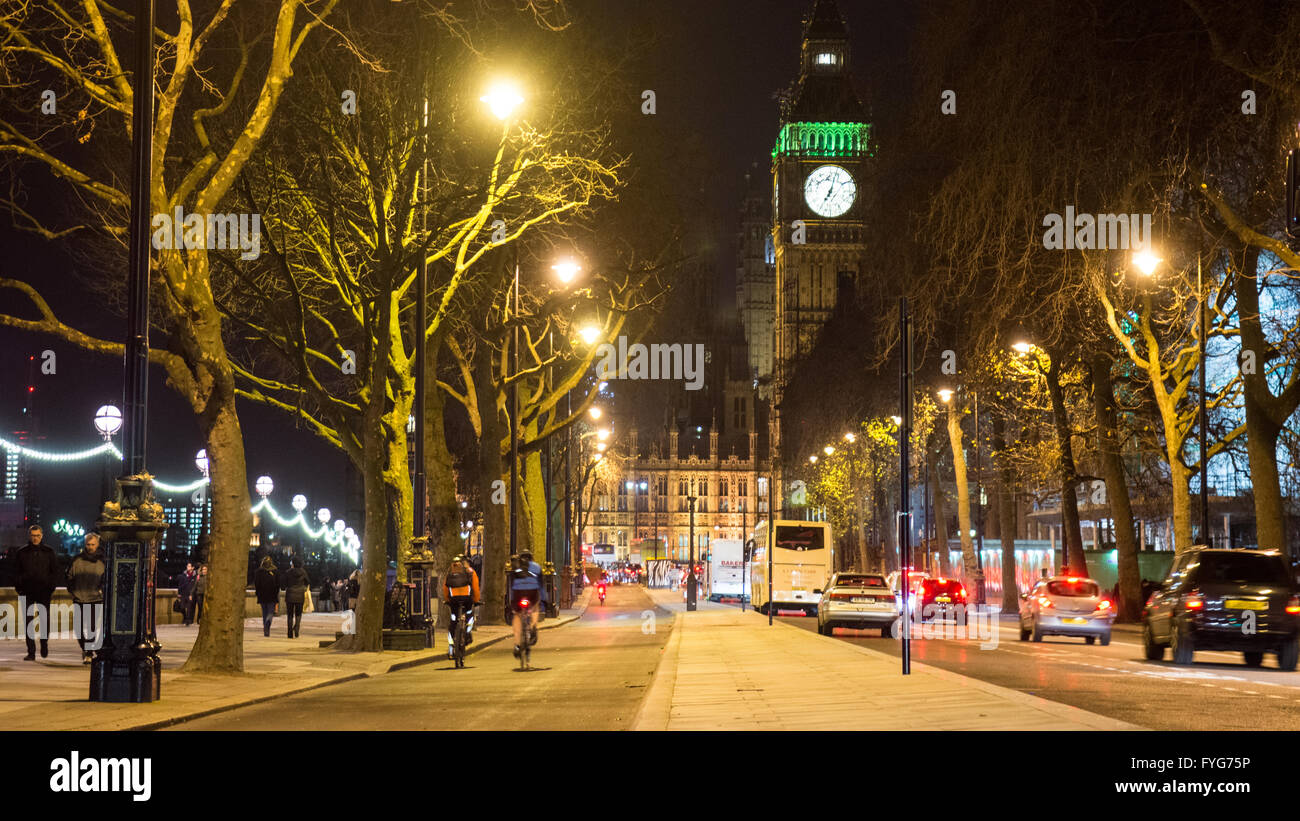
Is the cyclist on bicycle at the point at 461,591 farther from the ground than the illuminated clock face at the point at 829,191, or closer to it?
closer to it

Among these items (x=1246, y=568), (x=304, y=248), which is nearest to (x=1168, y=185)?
(x=1246, y=568)

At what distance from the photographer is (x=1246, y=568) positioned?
87.0ft

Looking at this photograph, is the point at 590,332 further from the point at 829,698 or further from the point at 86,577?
the point at 829,698

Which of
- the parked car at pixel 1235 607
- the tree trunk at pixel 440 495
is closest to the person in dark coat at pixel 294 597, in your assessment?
the tree trunk at pixel 440 495

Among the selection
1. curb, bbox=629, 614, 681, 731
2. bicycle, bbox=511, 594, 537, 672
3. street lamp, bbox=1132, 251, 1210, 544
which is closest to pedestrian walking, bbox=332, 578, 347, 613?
street lamp, bbox=1132, 251, 1210, 544

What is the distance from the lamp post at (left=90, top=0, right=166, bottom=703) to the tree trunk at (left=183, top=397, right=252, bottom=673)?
4587 mm

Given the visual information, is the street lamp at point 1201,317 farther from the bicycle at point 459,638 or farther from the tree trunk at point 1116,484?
the bicycle at point 459,638

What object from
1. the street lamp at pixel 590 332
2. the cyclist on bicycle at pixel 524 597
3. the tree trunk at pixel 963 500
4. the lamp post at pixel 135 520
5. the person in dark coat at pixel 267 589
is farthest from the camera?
the tree trunk at pixel 963 500

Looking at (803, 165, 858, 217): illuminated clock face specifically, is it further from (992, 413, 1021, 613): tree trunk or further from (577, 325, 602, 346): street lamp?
(577, 325, 602, 346): street lamp

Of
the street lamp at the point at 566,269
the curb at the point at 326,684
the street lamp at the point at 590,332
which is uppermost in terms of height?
the street lamp at the point at 566,269

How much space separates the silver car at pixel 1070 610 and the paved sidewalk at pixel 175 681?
42.1 ft

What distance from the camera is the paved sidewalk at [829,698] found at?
13.4 metres
